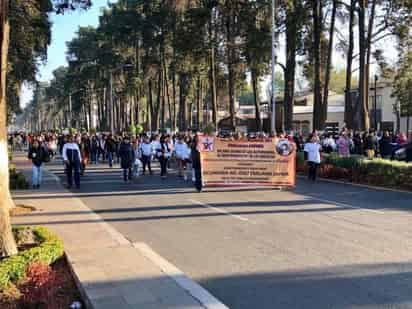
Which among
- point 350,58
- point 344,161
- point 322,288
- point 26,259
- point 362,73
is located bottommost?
point 322,288

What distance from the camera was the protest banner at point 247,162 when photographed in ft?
58.5

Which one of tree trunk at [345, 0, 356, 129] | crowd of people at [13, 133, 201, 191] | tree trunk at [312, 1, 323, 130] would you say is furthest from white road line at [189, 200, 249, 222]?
tree trunk at [345, 0, 356, 129]

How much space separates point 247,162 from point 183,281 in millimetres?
11498

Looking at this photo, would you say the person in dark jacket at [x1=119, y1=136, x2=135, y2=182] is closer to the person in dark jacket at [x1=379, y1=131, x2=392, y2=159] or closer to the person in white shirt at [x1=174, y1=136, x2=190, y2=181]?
the person in white shirt at [x1=174, y1=136, x2=190, y2=181]

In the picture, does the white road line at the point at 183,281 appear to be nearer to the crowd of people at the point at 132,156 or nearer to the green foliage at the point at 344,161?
the crowd of people at the point at 132,156

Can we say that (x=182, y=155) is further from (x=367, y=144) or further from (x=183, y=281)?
(x=183, y=281)

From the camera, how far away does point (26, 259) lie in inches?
273

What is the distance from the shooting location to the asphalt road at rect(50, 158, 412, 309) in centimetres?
646

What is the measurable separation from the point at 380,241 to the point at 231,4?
96.5 feet

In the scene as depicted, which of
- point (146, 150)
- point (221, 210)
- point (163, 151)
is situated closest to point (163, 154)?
point (163, 151)

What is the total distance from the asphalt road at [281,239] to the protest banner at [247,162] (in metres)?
0.70

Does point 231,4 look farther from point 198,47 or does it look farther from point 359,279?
point 359,279

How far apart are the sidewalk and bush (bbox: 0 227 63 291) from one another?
0.30 metres

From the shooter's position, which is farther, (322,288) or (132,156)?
(132,156)
